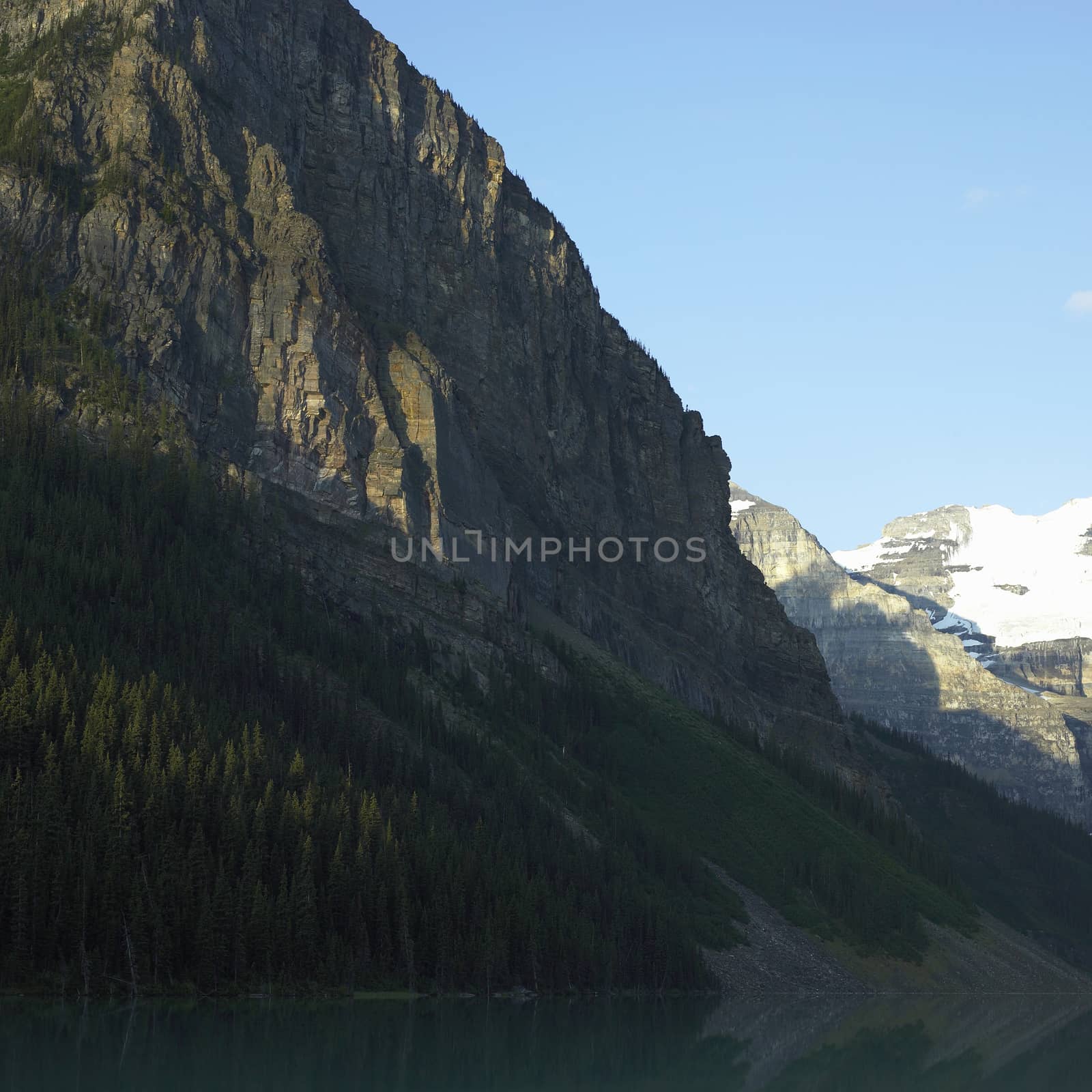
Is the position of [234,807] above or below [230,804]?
below

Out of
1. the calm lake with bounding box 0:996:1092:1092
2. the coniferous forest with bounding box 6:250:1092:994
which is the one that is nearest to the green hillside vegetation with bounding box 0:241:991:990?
the coniferous forest with bounding box 6:250:1092:994

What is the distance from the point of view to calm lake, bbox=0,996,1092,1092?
287ft

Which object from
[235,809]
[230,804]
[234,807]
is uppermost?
[230,804]

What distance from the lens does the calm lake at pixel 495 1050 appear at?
3445 inches

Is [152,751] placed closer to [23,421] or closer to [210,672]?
[210,672]

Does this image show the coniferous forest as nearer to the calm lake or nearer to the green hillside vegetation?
the green hillside vegetation

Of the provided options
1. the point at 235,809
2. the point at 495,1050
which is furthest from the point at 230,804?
the point at 495,1050

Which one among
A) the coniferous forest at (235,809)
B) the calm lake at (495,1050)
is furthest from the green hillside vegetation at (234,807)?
the calm lake at (495,1050)

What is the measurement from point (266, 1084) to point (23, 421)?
4912 inches

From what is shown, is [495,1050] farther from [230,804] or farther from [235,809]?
[230,804]

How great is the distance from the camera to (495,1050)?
106 metres

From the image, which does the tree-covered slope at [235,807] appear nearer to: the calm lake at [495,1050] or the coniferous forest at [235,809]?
the coniferous forest at [235,809]

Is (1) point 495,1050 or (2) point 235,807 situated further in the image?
(2) point 235,807

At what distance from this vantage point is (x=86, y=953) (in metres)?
119
